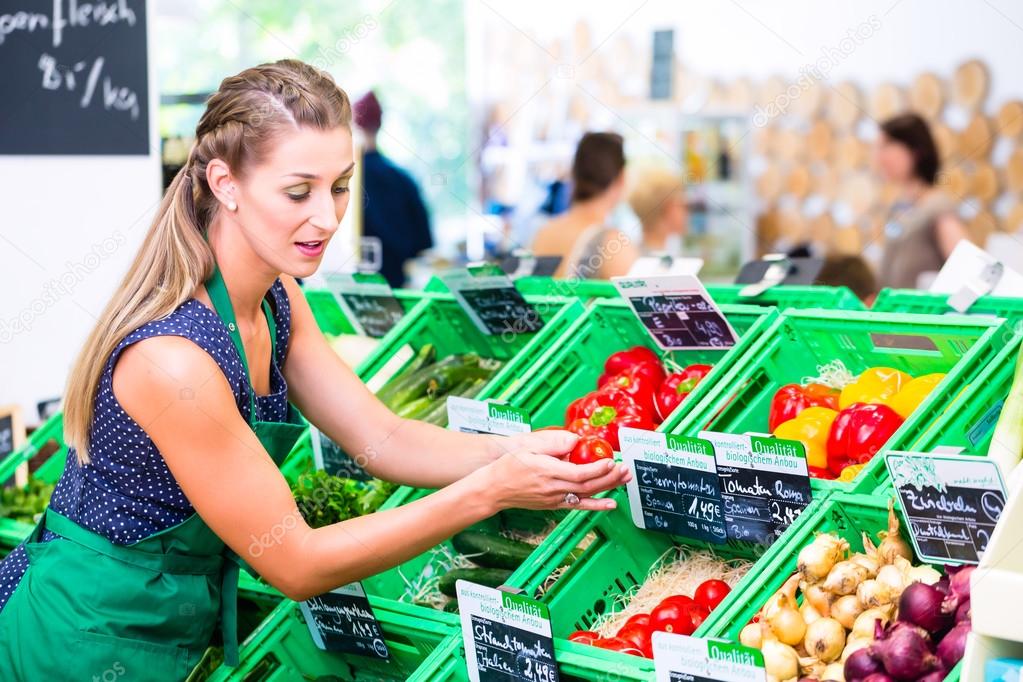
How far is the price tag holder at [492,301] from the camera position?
303cm

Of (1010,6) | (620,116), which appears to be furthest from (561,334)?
(620,116)

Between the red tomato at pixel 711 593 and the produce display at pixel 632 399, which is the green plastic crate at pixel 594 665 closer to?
the red tomato at pixel 711 593

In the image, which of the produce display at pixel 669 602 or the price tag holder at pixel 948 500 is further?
the produce display at pixel 669 602

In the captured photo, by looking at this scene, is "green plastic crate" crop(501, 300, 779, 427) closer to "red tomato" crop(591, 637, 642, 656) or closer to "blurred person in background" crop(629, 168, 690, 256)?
"red tomato" crop(591, 637, 642, 656)

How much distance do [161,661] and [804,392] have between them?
4.60ft

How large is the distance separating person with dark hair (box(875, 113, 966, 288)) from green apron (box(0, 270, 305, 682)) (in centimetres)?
454

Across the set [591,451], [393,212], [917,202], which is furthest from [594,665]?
[393,212]

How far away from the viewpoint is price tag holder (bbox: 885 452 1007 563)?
1.62 metres

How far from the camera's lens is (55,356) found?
456 centimetres

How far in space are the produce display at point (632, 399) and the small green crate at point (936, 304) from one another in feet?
1.77

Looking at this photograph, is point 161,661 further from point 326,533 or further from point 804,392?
point 804,392

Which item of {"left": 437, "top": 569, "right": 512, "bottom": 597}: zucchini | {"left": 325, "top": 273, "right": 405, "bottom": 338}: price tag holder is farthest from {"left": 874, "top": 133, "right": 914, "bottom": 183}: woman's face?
{"left": 437, "top": 569, "right": 512, "bottom": 597}: zucchini

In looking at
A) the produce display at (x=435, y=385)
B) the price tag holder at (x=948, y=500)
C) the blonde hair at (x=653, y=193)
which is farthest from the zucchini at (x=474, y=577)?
the blonde hair at (x=653, y=193)

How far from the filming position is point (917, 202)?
5887 millimetres
